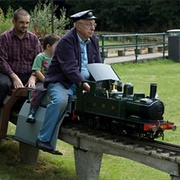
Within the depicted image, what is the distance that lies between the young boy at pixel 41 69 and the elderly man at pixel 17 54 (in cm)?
39

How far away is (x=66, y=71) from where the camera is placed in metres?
5.51

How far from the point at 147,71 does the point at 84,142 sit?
40.3 ft

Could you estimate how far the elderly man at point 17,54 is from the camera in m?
6.68

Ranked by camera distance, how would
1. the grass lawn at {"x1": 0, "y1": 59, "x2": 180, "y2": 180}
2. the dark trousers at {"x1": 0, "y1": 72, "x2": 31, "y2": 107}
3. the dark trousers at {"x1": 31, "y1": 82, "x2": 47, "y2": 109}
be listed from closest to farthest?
1. the dark trousers at {"x1": 31, "y1": 82, "x2": 47, "y2": 109}
2. the grass lawn at {"x1": 0, "y1": 59, "x2": 180, "y2": 180}
3. the dark trousers at {"x1": 0, "y1": 72, "x2": 31, "y2": 107}

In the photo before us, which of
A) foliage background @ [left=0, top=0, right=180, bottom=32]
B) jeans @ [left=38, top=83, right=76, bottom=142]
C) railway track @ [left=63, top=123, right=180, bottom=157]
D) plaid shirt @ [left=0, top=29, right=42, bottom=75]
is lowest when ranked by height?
foliage background @ [left=0, top=0, right=180, bottom=32]

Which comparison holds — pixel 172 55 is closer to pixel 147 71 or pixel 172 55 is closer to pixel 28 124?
pixel 147 71

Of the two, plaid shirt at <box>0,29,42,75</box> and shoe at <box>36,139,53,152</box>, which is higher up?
plaid shirt at <box>0,29,42,75</box>

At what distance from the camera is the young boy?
5949 millimetres

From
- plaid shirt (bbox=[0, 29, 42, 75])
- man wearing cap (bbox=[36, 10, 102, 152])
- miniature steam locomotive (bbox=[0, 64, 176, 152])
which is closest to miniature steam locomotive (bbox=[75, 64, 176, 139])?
miniature steam locomotive (bbox=[0, 64, 176, 152])

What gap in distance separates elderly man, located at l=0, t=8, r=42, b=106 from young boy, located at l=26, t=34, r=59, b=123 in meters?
0.39

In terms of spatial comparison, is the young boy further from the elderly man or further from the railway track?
the railway track

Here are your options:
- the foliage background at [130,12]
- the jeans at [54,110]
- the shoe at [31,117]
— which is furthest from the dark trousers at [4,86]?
the foliage background at [130,12]

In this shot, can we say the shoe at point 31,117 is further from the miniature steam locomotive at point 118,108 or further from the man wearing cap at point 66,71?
the miniature steam locomotive at point 118,108

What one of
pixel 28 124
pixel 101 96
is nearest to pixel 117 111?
pixel 101 96
